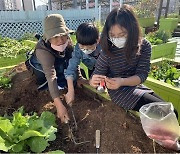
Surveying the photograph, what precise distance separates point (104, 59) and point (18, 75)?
156 cm

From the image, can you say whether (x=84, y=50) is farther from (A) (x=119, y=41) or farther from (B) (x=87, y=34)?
(A) (x=119, y=41)

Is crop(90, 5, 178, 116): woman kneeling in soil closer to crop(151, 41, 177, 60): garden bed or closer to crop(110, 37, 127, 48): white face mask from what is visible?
crop(110, 37, 127, 48): white face mask

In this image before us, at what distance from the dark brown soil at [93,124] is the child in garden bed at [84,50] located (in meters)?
0.25

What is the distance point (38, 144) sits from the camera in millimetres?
1474

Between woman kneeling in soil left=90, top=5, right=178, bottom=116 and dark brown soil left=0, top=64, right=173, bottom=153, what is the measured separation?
143 mm

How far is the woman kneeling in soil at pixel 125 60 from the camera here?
1589 mm

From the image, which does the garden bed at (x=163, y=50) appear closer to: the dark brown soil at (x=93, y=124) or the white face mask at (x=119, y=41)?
the dark brown soil at (x=93, y=124)

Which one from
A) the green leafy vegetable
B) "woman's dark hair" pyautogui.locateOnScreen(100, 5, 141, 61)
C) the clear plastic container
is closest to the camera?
the clear plastic container

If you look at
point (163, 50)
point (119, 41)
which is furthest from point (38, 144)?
point (163, 50)

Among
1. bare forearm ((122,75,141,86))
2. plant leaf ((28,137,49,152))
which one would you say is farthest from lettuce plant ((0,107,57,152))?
bare forearm ((122,75,141,86))

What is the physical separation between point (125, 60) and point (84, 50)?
1.44ft

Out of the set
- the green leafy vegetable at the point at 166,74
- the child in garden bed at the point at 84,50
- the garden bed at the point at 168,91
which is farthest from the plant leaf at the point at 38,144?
the green leafy vegetable at the point at 166,74

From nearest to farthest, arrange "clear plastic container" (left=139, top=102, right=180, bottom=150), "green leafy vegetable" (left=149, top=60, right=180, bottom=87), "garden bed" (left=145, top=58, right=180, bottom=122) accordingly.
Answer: "clear plastic container" (left=139, top=102, right=180, bottom=150), "garden bed" (left=145, top=58, right=180, bottom=122), "green leafy vegetable" (left=149, top=60, right=180, bottom=87)

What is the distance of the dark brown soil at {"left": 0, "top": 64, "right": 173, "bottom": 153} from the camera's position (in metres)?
1.62
